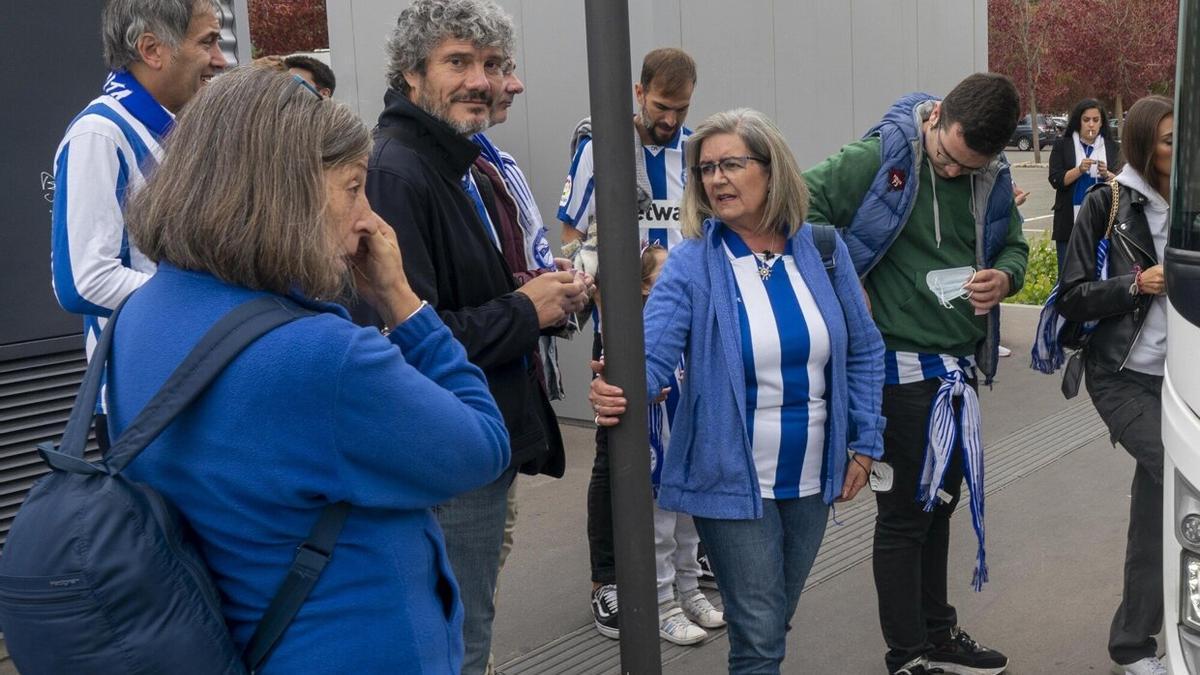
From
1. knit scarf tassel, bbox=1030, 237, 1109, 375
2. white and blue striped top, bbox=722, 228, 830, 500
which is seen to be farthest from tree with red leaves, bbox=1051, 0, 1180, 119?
white and blue striped top, bbox=722, 228, 830, 500

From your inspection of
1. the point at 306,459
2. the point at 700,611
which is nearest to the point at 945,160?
the point at 700,611

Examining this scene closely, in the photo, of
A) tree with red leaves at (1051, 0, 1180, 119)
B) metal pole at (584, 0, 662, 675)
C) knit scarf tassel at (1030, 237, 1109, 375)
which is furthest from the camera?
tree with red leaves at (1051, 0, 1180, 119)

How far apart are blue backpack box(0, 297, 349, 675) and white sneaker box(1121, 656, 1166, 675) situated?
11.4 feet

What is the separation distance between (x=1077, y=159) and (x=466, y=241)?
10053 mm

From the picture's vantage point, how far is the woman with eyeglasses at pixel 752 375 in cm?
344

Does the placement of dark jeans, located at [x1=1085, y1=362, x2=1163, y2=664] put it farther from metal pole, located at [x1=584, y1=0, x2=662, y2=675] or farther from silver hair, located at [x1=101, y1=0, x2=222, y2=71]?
silver hair, located at [x1=101, y1=0, x2=222, y2=71]

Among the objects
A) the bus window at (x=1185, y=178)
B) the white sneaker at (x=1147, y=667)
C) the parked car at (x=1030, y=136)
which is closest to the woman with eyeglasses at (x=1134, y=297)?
the white sneaker at (x=1147, y=667)

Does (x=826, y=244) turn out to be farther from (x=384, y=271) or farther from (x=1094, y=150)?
(x=1094, y=150)

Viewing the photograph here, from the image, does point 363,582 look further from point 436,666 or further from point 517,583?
point 517,583

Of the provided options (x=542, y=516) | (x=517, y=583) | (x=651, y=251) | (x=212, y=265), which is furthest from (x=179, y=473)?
(x=542, y=516)

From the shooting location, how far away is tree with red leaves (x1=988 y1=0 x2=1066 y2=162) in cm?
3297

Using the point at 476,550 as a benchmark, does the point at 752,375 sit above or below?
above

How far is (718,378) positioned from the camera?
3.44 meters

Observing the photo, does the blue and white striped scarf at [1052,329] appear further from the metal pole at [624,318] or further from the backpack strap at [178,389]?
the backpack strap at [178,389]
